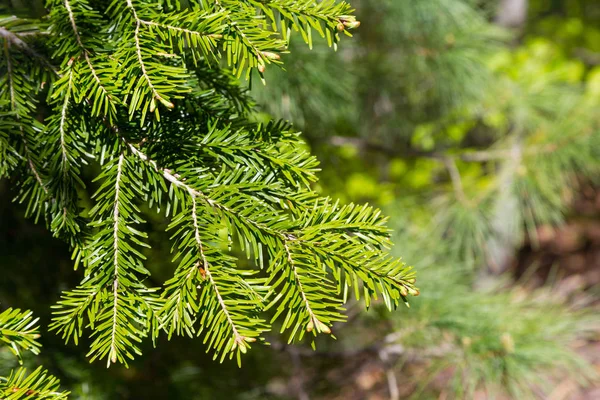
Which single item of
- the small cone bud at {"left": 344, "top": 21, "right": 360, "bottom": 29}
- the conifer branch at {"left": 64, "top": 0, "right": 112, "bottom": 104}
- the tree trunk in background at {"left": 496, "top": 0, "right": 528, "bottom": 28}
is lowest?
the conifer branch at {"left": 64, "top": 0, "right": 112, "bottom": 104}

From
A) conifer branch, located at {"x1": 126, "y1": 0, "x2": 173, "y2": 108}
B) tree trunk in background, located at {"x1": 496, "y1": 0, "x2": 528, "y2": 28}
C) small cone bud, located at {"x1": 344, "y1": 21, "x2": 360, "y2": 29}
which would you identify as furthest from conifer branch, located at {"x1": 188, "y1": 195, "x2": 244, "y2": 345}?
tree trunk in background, located at {"x1": 496, "y1": 0, "x2": 528, "y2": 28}

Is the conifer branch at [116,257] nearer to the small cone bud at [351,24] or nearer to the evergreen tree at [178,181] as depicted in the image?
the evergreen tree at [178,181]

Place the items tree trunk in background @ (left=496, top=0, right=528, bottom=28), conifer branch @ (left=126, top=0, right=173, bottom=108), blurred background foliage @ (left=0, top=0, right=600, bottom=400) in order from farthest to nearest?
tree trunk in background @ (left=496, top=0, right=528, bottom=28)
blurred background foliage @ (left=0, top=0, right=600, bottom=400)
conifer branch @ (left=126, top=0, right=173, bottom=108)

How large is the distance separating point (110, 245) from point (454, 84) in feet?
5.44

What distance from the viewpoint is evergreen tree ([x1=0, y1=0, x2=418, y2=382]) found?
515 millimetres

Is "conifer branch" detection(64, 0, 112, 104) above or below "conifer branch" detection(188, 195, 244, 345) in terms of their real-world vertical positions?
above

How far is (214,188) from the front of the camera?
0.54m

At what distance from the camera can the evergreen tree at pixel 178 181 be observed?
0.52 meters

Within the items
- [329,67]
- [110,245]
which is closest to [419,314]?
[329,67]

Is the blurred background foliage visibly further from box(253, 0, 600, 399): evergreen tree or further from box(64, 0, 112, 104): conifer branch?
box(64, 0, 112, 104): conifer branch

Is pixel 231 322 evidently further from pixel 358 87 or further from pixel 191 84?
pixel 358 87

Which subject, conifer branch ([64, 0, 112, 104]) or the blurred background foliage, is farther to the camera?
the blurred background foliage

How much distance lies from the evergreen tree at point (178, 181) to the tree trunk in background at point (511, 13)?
2.76 meters

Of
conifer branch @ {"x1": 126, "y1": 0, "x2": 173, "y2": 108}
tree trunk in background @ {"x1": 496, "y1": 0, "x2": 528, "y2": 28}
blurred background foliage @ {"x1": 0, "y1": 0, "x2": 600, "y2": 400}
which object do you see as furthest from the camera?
tree trunk in background @ {"x1": 496, "y1": 0, "x2": 528, "y2": 28}
